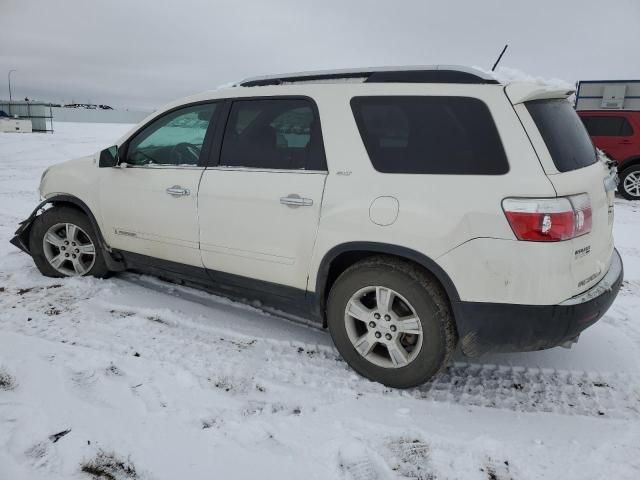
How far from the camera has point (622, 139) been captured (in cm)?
1088

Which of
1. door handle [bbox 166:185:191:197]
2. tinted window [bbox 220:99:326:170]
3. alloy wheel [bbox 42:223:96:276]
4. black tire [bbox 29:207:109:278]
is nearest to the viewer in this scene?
tinted window [bbox 220:99:326:170]

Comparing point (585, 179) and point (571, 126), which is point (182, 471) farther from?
point (571, 126)

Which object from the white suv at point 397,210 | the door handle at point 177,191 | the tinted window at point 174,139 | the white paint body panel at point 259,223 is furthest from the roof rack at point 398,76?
the door handle at point 177,191

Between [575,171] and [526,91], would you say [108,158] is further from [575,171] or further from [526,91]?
[575,171]

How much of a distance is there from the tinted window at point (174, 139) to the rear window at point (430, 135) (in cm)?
131

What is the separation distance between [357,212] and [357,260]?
1.20 feet

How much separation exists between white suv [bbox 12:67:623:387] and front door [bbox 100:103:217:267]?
2cm

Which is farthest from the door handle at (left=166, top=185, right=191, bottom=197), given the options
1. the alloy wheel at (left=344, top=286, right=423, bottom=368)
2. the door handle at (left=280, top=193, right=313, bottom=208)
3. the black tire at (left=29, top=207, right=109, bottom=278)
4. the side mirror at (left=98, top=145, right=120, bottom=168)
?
the alloy wheel at (left=344, top=286, right=423, bottom=368)

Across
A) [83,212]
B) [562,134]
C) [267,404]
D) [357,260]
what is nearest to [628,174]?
[562,134]

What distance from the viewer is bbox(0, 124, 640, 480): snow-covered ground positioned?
2227mm

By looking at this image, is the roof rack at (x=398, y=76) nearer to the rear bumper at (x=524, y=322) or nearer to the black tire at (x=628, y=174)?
the rear bumper at (x=524, y=322)

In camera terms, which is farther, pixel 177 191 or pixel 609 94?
pixel 609 94

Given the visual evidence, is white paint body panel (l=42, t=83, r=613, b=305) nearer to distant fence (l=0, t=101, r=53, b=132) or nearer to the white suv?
the white suv

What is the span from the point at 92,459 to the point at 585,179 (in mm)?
2878
